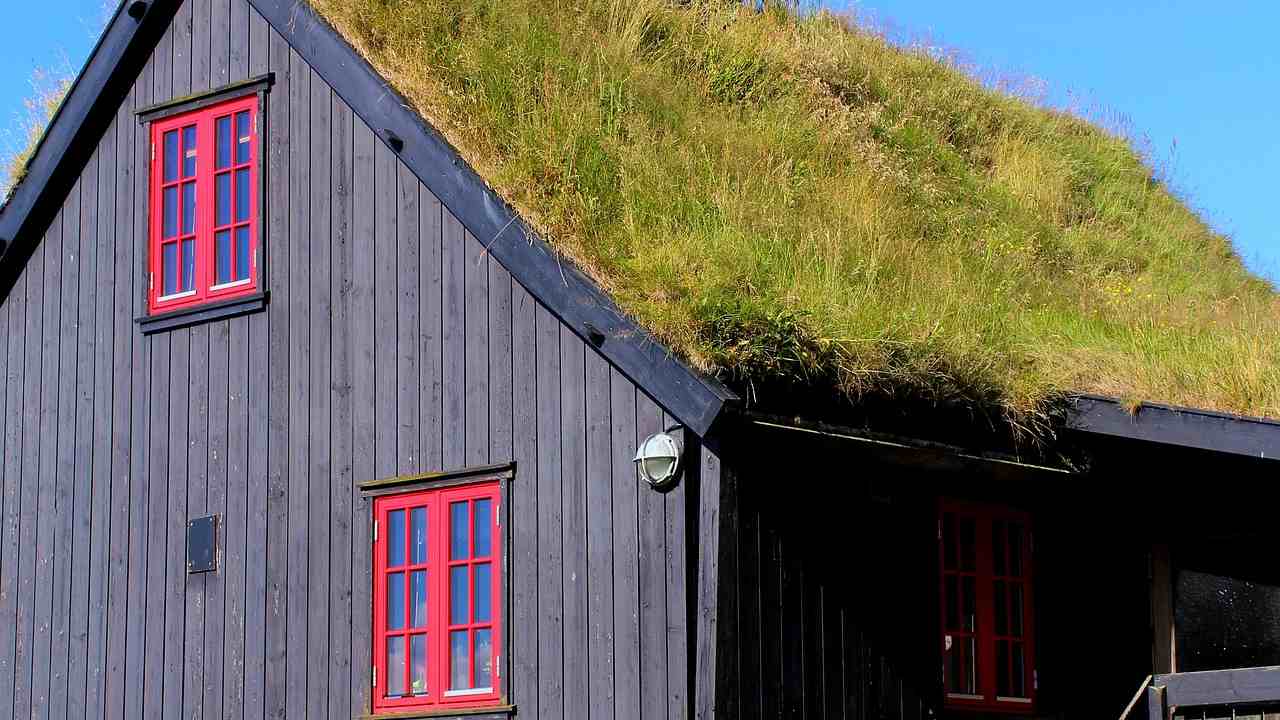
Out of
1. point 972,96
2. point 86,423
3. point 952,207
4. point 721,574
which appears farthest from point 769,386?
point 972,96

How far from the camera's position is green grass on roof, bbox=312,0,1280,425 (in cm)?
939

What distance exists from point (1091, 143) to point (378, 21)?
11947 millimetres

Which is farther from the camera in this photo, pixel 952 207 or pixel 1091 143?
pixel 1091 143

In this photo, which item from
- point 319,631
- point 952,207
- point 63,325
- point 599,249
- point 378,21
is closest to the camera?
point 599,249

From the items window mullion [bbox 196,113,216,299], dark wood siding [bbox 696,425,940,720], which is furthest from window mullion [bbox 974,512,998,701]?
window mullion [bbox 196,113,216,299]

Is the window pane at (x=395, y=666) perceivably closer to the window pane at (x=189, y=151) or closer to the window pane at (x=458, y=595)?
the window pane at (x=458, y=595)

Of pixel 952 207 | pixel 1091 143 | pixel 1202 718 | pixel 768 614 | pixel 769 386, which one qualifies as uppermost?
pixel 1091 143

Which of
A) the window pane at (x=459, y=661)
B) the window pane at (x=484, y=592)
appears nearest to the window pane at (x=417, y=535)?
the window pane at (x=484, y=592)

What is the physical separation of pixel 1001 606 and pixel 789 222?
2.93 meters

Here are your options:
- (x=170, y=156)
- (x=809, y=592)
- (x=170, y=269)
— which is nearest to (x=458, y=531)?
(x=809, y=592)

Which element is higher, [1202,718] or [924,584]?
[924,584]

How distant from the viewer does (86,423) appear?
11430 millimetres

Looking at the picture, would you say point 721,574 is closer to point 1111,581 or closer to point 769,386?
point 769,386

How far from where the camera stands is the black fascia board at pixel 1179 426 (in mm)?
8859
